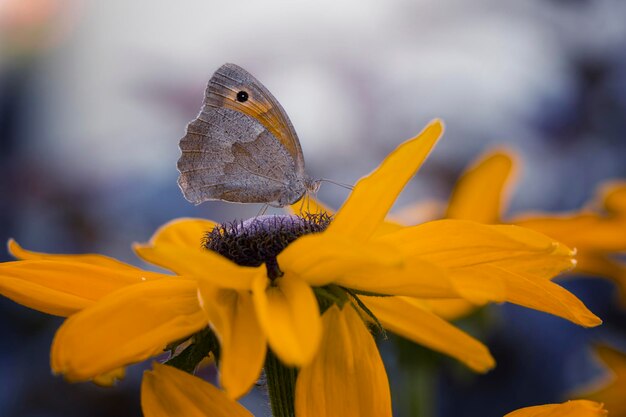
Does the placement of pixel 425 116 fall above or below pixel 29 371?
above

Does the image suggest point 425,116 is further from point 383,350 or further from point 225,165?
point 225,165

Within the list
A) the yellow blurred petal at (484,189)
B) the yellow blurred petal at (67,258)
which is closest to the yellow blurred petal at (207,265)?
the yellow blurred petal at (67,258)

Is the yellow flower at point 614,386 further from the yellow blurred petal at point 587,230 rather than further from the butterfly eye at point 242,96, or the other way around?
the butterfly eye at point 242,96

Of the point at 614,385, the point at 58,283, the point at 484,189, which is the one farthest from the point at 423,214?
the point at 58,283

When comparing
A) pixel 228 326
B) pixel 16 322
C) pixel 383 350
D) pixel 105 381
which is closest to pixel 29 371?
pixel 16 322

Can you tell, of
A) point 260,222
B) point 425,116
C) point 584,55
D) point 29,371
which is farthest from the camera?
point 425,116

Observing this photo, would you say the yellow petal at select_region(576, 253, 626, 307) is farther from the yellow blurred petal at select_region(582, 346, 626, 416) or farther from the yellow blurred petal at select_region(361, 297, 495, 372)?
the yellow blurred petal at select_region(361, 297, 495, 372)
